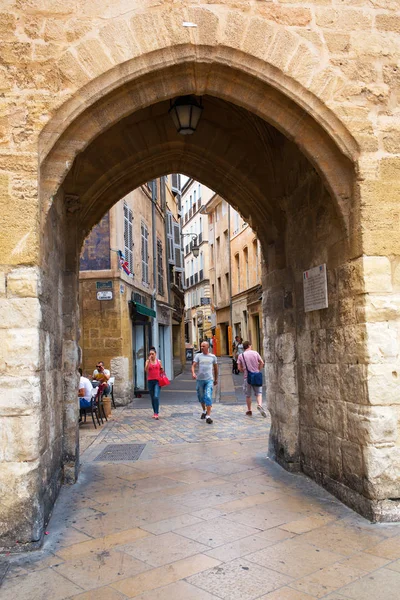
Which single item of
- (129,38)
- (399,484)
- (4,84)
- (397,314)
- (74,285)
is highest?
(129,38)

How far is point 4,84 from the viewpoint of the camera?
3818 mm

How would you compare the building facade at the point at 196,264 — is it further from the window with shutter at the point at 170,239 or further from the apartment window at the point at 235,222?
the window with shutter at the point at 170,239

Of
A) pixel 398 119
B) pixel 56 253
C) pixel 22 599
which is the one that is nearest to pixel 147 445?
pixel 56 253

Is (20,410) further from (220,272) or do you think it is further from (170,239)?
(220,272)

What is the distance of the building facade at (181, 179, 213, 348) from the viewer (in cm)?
Result: 3817

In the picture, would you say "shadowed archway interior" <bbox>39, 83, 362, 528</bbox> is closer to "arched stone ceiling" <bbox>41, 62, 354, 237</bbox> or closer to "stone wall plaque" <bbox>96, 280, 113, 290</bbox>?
"arched stone ceiling" <bbox>41, 62, 354, 237</bbox>

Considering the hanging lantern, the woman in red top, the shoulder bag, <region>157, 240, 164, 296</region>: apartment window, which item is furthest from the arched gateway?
<region>157, 240, 164, 296</region>: apartment window

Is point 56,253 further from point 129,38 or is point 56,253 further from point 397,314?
point 397,314

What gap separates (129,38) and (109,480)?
3.92 metres

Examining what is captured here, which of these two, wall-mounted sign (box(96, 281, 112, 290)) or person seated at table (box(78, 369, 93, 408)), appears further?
wall-mounted sign (box(96, 281, 112, 290))

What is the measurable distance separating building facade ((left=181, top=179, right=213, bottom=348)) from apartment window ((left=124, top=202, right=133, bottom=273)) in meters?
21.2

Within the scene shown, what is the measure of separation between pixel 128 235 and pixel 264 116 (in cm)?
956

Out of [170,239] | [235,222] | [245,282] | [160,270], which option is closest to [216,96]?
[160,270]

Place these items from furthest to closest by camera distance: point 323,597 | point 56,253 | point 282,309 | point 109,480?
point 282,309, point 109,480, point 56,253, point 323,597
